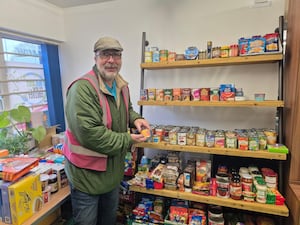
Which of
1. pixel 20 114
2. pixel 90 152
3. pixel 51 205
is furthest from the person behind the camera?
pixel 20 114

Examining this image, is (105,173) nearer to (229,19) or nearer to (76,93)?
(76,93)

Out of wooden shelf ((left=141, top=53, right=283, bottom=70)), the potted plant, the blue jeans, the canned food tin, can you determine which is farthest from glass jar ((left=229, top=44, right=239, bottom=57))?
the potted plant

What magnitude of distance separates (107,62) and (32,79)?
1.33 metres

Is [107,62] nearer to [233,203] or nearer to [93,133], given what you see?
[93,133]

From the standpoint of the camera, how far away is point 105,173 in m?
1.32

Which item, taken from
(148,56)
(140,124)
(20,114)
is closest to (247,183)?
(140,124)

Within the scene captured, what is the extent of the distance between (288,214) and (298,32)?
119 centimetres

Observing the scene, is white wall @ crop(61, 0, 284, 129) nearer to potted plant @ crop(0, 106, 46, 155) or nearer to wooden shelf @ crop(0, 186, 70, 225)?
potted plant @ crop(0, 106, 46, 155)

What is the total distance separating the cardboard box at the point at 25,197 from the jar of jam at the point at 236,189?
1.33 meters

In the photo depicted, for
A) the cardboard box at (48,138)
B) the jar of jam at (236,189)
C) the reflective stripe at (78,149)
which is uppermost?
the reflective stripe at (78,149)

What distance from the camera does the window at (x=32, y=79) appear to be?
1.94 metres

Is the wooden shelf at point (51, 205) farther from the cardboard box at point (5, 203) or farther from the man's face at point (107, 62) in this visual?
the man's face at point (107, 62)

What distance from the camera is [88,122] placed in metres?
1.15

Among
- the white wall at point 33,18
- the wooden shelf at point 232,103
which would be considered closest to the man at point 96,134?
the wooden shelf at point 232,103
